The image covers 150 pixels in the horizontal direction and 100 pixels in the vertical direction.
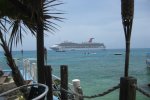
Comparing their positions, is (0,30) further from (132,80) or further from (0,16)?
(132,80)

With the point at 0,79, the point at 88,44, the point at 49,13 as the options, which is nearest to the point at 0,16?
the point at 49,13

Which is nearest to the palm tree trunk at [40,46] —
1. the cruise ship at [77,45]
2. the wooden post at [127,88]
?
the wooden post at [127,88]

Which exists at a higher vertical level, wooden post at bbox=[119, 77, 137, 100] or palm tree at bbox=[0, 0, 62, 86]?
palm tree at bbox=[0, 0, 62, 86]

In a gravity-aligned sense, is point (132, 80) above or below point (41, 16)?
below

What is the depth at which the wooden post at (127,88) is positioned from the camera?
13.3ft

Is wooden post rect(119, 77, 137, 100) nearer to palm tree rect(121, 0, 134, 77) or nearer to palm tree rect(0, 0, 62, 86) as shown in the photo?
palm tree rect(121, 0, 134, 77)

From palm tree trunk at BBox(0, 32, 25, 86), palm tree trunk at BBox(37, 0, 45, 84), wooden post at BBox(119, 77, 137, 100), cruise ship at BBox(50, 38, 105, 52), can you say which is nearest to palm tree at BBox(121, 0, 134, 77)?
wooden post at BBox(119, 77, 137, 100)

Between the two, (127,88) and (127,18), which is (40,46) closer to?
(127,18)

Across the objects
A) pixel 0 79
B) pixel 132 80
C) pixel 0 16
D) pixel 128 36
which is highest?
pixel 0 16

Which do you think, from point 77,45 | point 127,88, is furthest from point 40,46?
point 77,45

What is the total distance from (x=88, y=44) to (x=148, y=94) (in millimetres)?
172787

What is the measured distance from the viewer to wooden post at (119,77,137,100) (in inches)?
159

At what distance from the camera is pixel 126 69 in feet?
15.1

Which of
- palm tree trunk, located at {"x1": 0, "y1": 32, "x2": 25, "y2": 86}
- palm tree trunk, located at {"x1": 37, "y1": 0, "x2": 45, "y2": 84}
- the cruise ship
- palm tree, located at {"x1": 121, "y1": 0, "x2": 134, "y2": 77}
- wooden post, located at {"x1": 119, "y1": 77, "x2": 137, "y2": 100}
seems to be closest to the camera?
wooden post, located at {"x1": 119, "y1": 77, "x2": 137, "y2": 100}
